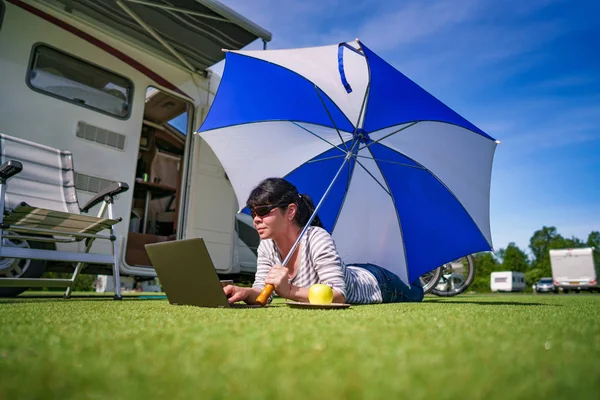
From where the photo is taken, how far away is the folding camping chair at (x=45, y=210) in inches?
111

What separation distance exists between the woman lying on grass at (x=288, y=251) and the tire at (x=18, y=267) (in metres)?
2.24

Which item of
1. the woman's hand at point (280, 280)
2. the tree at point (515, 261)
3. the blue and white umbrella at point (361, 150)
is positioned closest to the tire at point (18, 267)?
the blue and white umbrella at point (361, 150)

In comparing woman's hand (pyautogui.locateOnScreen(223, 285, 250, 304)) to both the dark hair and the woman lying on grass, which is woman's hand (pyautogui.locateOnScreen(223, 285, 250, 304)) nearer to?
the woman lying on grass

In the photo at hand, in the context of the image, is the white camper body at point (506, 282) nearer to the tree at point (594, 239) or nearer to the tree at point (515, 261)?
the tree at point (515, 261)

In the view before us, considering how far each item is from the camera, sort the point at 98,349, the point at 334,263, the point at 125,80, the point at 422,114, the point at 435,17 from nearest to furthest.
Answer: the point at 98,349
the point at 334,263
the point at 422,114
the point at 125,80
the point at 435,17

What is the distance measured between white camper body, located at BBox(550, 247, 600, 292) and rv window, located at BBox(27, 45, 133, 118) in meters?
23.6

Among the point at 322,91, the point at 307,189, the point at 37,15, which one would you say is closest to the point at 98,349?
the point at 322,91

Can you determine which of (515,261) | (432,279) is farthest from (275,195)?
(515,261)

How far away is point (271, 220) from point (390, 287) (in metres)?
1.55

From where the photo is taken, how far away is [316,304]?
2.16m

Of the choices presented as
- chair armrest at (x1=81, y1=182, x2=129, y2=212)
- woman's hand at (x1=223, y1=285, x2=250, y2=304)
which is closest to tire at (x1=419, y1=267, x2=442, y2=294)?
woman's hand at (x1=223, y1=285, x2=250, y2=304)

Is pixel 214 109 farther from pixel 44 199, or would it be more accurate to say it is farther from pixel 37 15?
pixel 37 15

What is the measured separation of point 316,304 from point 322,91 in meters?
1.74

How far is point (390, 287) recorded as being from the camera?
11.7 feet
